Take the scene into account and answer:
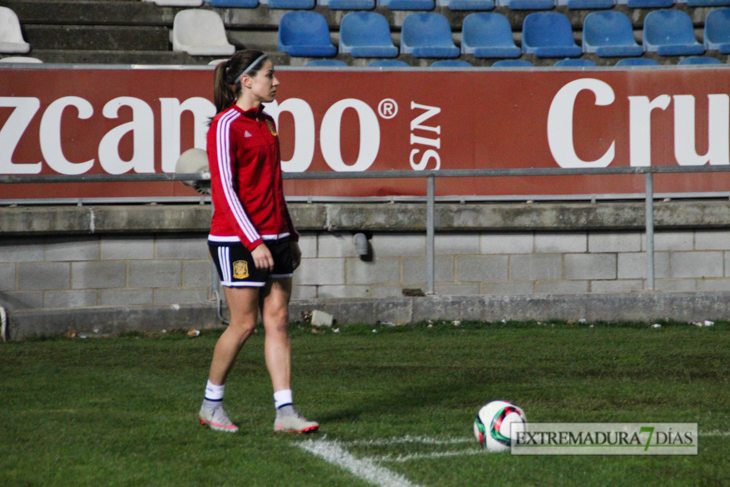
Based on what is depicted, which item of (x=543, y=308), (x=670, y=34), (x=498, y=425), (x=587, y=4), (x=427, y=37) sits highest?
(x=587, y=4)

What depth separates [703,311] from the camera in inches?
308

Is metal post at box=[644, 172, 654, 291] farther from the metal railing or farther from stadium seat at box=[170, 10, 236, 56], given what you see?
stadium seat at box=[170, 10, 236, 56]

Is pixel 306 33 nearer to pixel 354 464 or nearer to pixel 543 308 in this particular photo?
pixel 543 308

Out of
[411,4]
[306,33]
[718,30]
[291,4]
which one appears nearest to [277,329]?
[306,33]

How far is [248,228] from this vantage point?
377cm

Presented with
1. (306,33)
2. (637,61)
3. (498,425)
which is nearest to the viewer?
(498,425)

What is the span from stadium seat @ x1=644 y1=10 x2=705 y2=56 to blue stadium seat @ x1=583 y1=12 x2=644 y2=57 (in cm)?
25

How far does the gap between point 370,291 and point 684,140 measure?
4.01 m

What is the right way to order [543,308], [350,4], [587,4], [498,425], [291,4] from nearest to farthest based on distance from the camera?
[498,425], [543,308], [291,4], [350,4], [587,4]

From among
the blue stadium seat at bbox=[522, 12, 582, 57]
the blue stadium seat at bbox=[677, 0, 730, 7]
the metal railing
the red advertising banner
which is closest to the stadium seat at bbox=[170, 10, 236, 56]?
the red advertising banner

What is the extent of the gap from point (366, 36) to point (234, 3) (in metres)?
2.00

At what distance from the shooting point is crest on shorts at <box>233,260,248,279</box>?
3868 millimetres

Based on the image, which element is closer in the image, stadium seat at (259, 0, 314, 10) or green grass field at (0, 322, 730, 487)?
A: green grass field at (0, 322, 730, 487)

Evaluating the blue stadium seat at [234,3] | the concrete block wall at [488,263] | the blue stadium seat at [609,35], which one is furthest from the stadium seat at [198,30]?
the blue stadium seat at [609,35]
